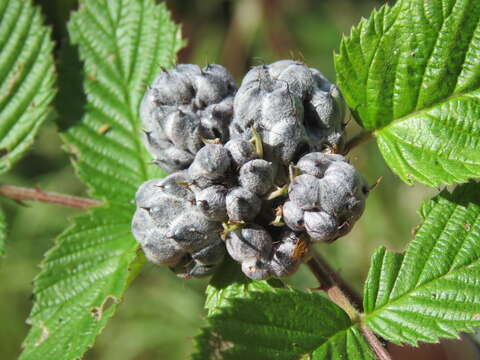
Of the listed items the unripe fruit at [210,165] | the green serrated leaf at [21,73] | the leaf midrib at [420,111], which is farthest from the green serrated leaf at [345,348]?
the green serrated leaf at [21,73]

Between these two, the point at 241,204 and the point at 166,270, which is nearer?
the point at 241,204

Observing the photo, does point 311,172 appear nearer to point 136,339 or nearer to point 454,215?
point 454,215

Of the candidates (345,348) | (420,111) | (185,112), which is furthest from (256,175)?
(420,111)

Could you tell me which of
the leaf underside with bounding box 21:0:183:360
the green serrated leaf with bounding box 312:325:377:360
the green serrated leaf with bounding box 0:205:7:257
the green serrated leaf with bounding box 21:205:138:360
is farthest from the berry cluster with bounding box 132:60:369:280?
the green serrated leaf with bounding box 0:205:7:257

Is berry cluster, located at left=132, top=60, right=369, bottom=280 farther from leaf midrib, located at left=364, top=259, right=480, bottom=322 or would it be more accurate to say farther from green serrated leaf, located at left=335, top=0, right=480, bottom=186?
leaf midrib, located at left=364, top=259, right=480, bottom=322

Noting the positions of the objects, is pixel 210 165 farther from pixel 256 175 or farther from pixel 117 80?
pixel 117 80

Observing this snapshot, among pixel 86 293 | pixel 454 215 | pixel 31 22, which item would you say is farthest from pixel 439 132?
pixel 31 22

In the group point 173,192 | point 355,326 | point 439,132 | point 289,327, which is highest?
point 173,192
